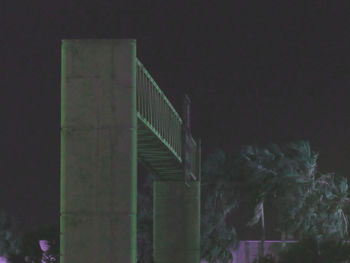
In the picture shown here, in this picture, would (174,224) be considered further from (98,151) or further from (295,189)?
(295,189)

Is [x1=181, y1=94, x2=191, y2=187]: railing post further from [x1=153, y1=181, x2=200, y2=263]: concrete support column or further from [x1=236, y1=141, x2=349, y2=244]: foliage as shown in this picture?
[x1=236, y1=141, x2=349, y2=244]: foliage

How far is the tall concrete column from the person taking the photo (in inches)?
853

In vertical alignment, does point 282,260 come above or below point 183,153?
below

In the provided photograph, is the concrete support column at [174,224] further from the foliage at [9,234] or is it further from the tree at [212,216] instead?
the foliage at [9,234]

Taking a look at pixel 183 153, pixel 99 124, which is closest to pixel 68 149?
pixel 99 124

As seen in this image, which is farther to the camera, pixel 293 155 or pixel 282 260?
pixel 293 155

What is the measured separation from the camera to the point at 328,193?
3125 inches

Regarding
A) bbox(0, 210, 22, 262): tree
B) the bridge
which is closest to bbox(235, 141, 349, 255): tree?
bbox(0, 210, 22, 262): tree

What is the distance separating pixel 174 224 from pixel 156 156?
21.8 ft

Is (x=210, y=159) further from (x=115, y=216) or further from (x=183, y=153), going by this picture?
(x=115, y=216)

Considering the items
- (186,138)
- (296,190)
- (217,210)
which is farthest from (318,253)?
(217,210)

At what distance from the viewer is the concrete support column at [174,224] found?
146ft

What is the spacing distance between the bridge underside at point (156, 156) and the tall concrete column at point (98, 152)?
4.97m

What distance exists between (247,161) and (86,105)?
63.1 meters
